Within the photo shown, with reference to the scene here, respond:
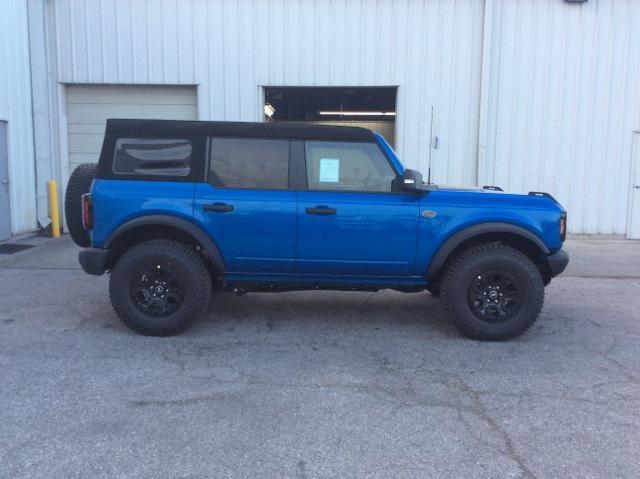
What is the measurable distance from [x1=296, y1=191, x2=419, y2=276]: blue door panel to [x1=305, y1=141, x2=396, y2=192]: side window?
3.9 inches

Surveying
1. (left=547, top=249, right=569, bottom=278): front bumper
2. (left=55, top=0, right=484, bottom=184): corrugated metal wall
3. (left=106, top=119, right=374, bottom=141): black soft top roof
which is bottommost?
(left=547, top=249, right=569, bottom=278): front bumper

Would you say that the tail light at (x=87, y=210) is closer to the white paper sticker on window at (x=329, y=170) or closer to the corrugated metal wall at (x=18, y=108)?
the white paper sticker on window at (x=329, y=170)

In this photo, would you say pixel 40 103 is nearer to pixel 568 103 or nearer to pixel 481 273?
pixel 481 273

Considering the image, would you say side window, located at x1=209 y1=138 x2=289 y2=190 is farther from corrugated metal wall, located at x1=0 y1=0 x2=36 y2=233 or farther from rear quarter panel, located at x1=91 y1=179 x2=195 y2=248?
corrugated metal wall, located at x1=0 y1=0 x2=36 y2=233

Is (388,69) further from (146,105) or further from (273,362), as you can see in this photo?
A: (273,362)

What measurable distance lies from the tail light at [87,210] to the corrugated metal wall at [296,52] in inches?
251

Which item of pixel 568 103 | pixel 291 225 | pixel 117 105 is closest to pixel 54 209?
pixel 117 105

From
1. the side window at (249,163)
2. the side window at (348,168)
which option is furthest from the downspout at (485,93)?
the side window at (249,163)

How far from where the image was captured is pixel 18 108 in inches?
419

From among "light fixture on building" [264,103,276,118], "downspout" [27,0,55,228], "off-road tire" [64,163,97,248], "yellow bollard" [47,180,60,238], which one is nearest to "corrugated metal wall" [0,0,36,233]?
"downspout" [27,0,55,228]

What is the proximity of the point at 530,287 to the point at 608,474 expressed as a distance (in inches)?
91.5

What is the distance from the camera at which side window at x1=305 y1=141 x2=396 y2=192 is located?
5453mm

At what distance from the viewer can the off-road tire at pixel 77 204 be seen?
567 cm

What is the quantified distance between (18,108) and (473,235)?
8.76 metres
